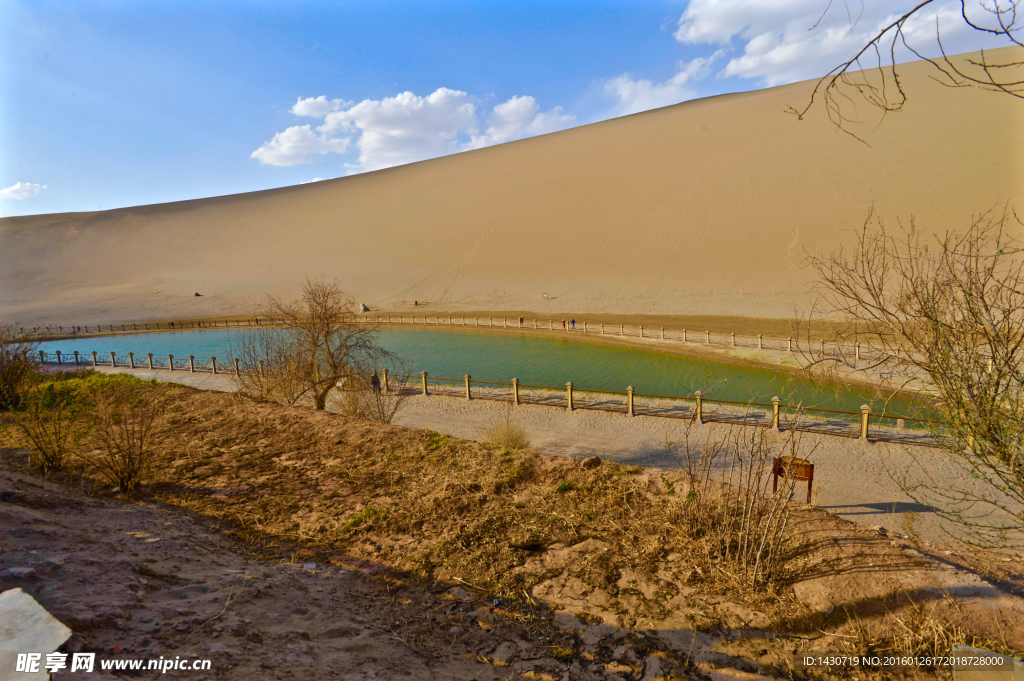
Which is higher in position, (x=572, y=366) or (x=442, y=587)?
(x=572, y=366)

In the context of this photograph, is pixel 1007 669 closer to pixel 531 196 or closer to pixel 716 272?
pixel 716 272

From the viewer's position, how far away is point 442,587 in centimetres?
417

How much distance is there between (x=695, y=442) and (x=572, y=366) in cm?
966

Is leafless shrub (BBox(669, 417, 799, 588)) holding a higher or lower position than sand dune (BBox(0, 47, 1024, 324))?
lower

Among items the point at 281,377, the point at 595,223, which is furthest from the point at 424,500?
the point at 595,223

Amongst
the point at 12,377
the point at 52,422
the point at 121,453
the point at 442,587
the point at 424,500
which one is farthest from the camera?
the point at 12,377

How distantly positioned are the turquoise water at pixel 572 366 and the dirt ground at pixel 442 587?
6.93 metres

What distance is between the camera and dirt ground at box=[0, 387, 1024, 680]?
10.3ft

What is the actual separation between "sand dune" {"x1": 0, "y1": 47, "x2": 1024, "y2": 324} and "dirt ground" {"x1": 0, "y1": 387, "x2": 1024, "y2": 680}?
23370mm

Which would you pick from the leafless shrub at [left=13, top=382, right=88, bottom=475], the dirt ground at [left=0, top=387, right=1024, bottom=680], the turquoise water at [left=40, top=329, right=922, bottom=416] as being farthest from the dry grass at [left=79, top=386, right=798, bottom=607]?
the turquoise water at [left=40, top=329, right=922, bottom=416]

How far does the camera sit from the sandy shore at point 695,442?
7.22 metres

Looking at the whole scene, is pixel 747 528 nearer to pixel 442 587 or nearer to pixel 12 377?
pixel 442 587

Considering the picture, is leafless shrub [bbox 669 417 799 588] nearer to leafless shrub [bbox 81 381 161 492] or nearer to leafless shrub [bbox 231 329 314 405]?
leafless shrub [bbox 81 381 161 492]

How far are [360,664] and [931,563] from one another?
4693 mm
